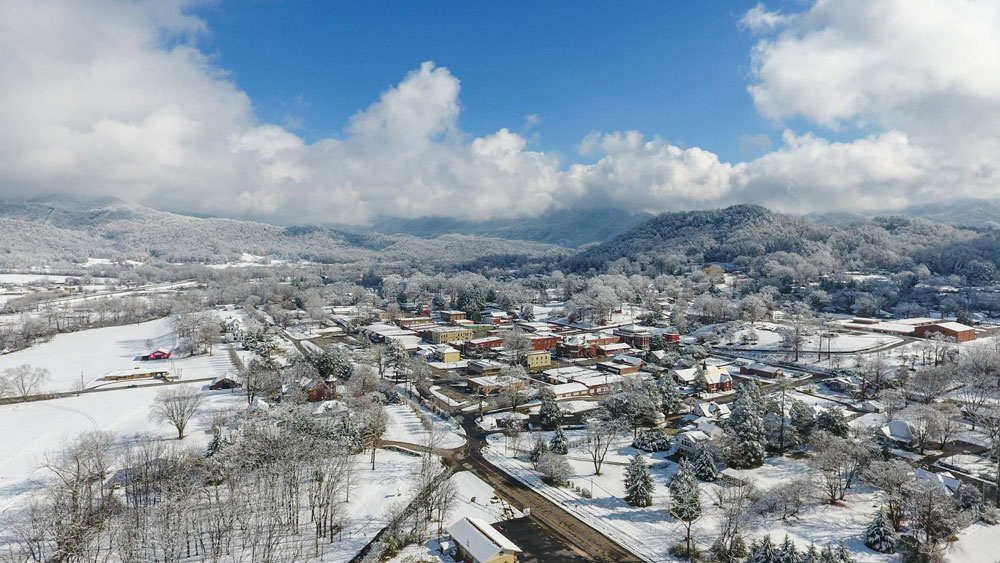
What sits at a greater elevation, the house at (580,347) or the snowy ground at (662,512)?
the house at (580,347)

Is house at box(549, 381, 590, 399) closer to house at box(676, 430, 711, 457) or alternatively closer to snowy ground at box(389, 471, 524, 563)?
house at box(676, 430, 711, 457)

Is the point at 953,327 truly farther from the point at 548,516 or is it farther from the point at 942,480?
the point at 548,516

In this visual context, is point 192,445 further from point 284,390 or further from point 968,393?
point 968,393

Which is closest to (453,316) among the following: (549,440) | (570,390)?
(570,390)

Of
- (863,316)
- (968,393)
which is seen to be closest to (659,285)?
(863,316)

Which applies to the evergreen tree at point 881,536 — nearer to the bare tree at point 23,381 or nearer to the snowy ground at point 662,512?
the snowy ground at point 662,512

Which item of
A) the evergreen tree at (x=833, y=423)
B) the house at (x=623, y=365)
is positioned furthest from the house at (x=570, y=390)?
the evergreen tree at (x=833, y=423)

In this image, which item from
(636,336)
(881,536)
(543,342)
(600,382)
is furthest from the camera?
(636,336)
